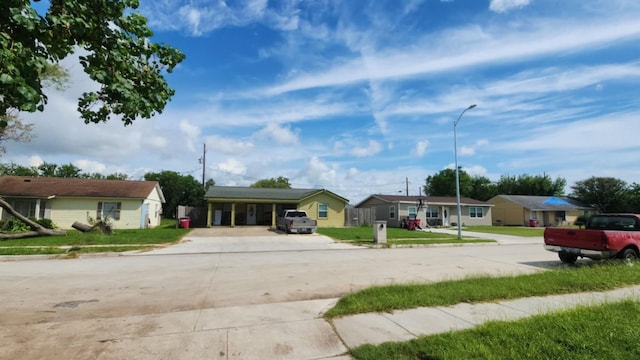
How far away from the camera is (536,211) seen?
46875 millimetres

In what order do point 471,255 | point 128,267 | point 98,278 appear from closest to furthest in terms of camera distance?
1. point 98,278
2. point 128,267
3. point 471,255

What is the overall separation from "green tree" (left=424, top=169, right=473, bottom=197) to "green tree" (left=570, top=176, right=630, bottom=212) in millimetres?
20451

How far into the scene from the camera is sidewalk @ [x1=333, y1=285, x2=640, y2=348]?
5086mm

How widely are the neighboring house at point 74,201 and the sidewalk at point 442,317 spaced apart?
2974 centimetres

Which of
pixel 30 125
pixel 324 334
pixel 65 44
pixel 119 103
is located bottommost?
pixel 324 334

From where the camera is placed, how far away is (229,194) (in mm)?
34125

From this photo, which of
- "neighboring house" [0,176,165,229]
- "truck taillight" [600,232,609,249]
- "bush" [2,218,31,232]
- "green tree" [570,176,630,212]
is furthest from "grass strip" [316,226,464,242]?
"green tree" [570,176,630,212]

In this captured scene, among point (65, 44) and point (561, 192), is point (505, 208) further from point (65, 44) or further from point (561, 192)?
point (65, 44)

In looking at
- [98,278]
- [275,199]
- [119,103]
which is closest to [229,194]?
[275,199]

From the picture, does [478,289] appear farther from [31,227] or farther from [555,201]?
[555,201]

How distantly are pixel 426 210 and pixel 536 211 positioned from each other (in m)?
17.1

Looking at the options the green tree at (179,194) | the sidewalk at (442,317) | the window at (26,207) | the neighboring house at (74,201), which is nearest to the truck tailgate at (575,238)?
the sidewalk at (442,317)

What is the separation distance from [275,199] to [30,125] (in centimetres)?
1895

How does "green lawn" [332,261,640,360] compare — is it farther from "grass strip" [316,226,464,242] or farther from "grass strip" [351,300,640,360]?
"grass strip" [316,226,464,242]
